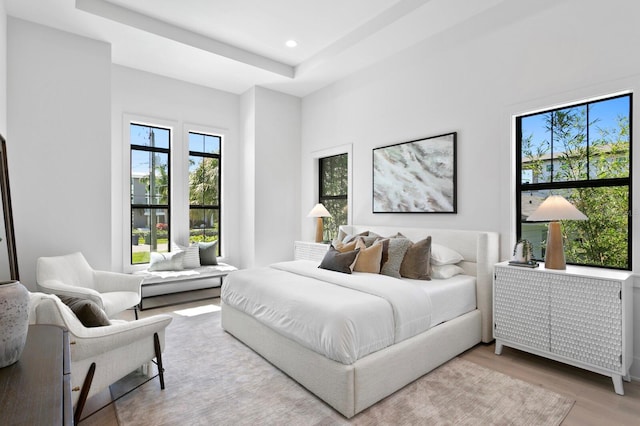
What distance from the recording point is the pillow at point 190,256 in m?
4.82

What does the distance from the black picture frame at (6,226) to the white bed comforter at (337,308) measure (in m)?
1.97

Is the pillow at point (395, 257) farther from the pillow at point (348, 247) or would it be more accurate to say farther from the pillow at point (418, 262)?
the pillow at point (348, 247)

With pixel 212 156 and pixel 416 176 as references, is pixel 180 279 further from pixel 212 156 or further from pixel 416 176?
pixel 416 176

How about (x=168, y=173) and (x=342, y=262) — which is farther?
(x=168, y=173)

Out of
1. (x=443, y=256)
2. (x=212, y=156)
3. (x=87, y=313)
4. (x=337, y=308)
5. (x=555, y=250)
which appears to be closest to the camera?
(x=87, y=313)

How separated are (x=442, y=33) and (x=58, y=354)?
13.7 ft

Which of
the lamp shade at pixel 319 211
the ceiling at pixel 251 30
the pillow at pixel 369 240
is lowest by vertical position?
the pillow at pixel 369 240

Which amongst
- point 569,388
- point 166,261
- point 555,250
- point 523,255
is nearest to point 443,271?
point 523,255

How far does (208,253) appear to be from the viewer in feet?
16.6

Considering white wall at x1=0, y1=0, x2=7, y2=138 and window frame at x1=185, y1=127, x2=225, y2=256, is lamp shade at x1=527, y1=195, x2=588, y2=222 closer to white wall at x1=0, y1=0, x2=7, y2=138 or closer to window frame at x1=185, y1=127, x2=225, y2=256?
window frame at x1=185, y1=127, x2=225, y2=256

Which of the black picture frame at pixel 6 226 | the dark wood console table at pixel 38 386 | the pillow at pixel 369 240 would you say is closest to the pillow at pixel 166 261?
the black picture frame at pixel 6 226

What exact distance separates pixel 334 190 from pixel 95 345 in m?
3.87

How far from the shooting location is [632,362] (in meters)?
2.54

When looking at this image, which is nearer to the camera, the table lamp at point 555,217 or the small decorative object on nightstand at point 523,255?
the table lamp at point 555,217
